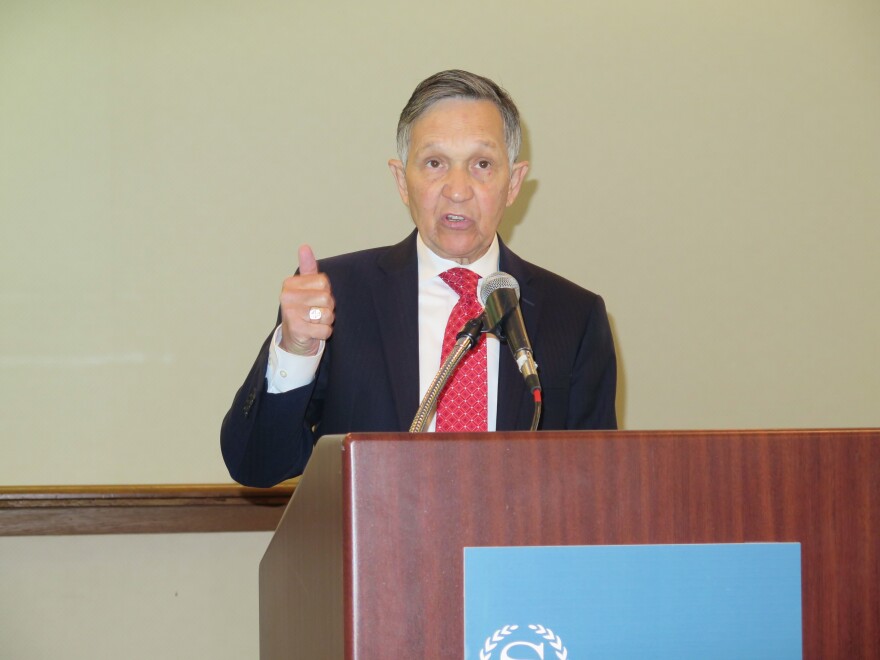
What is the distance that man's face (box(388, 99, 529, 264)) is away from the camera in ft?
Answer: 6.56

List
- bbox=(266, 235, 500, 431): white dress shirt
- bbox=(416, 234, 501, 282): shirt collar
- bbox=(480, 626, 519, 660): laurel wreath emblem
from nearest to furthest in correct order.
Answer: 1. bbox=(480, 626, 519, 660): laurel wreath emblem
2. bbox=(266, 235, 500, 431): white dress shirt
3. bbox=(416, 234, 501, 282): shirt collar

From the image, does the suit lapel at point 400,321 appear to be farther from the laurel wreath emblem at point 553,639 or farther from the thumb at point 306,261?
the laurel wreath emblem at point 553,639

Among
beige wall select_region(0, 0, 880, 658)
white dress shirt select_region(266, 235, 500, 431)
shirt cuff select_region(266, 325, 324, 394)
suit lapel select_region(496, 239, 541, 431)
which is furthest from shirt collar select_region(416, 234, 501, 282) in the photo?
beige wall select_region(0, 0, 880, 658)

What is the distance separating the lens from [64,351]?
2818 millimetres

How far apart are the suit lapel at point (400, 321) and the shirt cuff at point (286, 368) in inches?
10.5

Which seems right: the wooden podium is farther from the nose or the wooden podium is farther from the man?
the nose

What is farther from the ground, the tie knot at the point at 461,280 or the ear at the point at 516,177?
the ear at the point at 516,177

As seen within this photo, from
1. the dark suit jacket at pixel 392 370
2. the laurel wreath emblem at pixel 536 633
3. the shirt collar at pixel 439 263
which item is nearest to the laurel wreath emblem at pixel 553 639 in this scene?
the laurel wreath emblem at pixel 536 633

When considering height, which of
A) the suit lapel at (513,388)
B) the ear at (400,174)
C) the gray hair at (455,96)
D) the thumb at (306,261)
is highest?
the gray hair at (455,96)

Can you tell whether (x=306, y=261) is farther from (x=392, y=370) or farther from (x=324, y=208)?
(x=324, y=208)

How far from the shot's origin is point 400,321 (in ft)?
6.49

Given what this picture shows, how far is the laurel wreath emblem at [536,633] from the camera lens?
0.92 meters

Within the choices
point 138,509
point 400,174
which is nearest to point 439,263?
point 400,174

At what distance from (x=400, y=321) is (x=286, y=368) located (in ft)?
1.28
